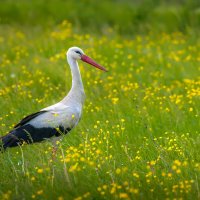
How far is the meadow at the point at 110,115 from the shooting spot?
4770mm

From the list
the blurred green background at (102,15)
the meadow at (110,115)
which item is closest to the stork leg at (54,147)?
the meadow at (110,115)

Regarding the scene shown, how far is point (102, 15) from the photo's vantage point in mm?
14414

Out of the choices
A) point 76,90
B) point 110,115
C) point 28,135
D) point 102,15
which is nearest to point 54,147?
point 28,135

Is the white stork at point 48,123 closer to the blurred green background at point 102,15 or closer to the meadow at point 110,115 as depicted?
the meadow at point 110,115

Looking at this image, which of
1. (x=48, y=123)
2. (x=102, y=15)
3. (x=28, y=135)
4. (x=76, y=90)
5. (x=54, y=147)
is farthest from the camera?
(x=102, y=15)

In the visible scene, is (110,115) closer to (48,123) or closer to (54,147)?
(48,123)

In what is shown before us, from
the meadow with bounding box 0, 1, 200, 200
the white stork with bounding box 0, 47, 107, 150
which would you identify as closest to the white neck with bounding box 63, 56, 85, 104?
the white stork with bounding box 0, 47, 107, 150

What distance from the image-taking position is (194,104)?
682cm

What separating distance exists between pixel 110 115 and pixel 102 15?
7883 millimetres

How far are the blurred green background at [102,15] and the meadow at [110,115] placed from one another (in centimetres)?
74

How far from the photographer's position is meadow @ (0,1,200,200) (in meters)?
4.77

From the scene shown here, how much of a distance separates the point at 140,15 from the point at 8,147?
839cm

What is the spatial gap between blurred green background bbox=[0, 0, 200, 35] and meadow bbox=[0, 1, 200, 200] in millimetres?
738

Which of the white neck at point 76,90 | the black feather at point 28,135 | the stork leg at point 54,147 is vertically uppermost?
the white neck at point 76,90
